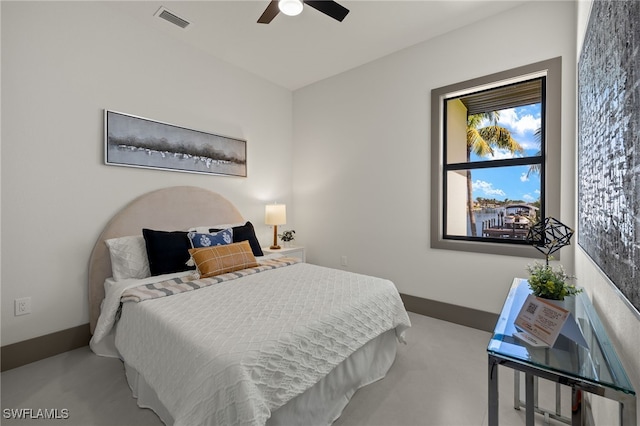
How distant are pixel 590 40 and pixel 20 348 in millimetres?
4088

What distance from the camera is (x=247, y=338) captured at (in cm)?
136

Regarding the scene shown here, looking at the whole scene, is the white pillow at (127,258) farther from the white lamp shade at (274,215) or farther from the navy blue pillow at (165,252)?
the white lamp shade at (274,215)

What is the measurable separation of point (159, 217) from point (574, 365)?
315 cm

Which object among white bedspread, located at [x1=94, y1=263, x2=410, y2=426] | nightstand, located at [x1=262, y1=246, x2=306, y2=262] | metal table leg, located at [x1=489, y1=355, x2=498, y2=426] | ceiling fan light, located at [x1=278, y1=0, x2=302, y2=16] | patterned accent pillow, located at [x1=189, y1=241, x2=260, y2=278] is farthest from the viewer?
nightstand, located at [x1=262, y1=246, x2=306, y2=262]

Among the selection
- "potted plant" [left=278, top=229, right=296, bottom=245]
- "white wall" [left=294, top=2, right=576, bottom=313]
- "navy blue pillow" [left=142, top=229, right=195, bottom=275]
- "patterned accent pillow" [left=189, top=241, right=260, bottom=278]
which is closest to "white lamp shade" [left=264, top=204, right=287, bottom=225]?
"potted plant" [left=278, top=229, right=296, bottom=245]

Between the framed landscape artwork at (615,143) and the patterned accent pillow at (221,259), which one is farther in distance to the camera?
the patterned accent pillow at (221,259)

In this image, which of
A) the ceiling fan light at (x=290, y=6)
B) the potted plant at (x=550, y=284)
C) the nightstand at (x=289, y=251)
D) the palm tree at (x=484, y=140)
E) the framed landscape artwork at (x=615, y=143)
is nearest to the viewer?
the framed landscape artwork at (x=615, y=143)

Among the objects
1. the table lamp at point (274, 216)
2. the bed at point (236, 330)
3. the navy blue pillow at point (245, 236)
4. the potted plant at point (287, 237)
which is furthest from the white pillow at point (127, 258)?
the potted plant at point (287, 237)

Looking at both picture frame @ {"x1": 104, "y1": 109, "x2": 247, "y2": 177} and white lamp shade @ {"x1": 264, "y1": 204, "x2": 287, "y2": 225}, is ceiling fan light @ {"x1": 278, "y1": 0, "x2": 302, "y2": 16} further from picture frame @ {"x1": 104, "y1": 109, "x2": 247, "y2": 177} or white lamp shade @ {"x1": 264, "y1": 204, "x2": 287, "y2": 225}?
white lamp shade @ {"x1": 264, "y1": 204, "x2": 287, "y2": 225}

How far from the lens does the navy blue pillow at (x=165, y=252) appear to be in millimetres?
2451

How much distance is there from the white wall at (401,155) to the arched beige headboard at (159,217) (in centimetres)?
135

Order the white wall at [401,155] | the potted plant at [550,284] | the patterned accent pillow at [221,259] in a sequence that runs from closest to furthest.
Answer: the potted plant at [550,284] < the patterned accent pillow at [221,259] < the white wall at [401,155]

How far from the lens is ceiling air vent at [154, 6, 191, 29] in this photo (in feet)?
8.70

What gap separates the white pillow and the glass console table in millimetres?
2581
